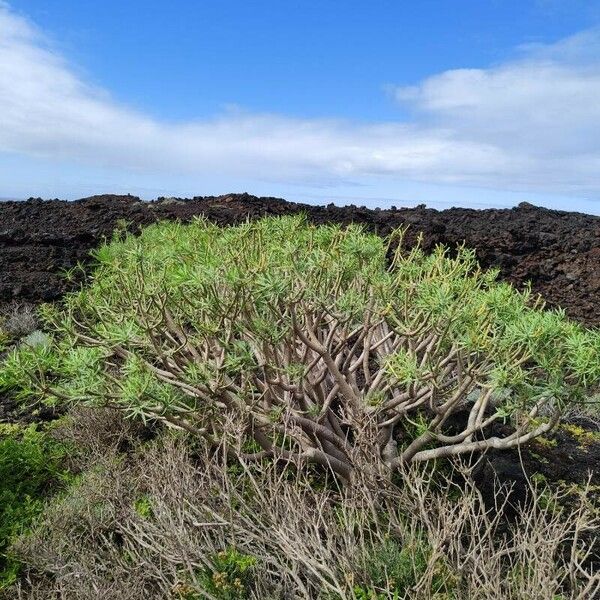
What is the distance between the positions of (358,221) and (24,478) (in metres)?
7.85

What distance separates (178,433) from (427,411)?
1805mm

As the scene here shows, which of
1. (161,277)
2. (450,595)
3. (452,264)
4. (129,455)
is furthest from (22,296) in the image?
(450,595)

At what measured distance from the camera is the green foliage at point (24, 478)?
391 cm

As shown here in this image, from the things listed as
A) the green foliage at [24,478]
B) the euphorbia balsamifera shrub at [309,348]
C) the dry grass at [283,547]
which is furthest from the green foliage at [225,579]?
the green foliage at [24,478]

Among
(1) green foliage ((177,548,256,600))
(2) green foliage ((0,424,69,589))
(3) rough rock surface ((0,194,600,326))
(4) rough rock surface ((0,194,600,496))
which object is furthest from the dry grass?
(3) rough rock surface ((0,194,600,326))

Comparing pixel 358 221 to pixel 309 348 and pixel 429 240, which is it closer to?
pixel 429 240

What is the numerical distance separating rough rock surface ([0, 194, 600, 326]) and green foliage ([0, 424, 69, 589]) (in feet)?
8.21

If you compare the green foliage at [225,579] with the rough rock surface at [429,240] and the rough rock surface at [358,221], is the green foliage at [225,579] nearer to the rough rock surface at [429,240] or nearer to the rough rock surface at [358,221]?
the rough rock surface at [429,240]

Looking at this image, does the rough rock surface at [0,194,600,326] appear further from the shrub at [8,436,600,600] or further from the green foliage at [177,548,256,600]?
the green foliage at [177,548,256,600]

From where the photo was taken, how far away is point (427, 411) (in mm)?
4984

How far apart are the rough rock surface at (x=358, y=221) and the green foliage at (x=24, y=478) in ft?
8.21

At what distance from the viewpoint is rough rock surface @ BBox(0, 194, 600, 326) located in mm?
8953

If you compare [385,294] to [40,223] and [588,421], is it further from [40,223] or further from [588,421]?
[40,223]

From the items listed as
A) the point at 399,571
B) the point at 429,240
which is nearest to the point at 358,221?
the point at 429,240
